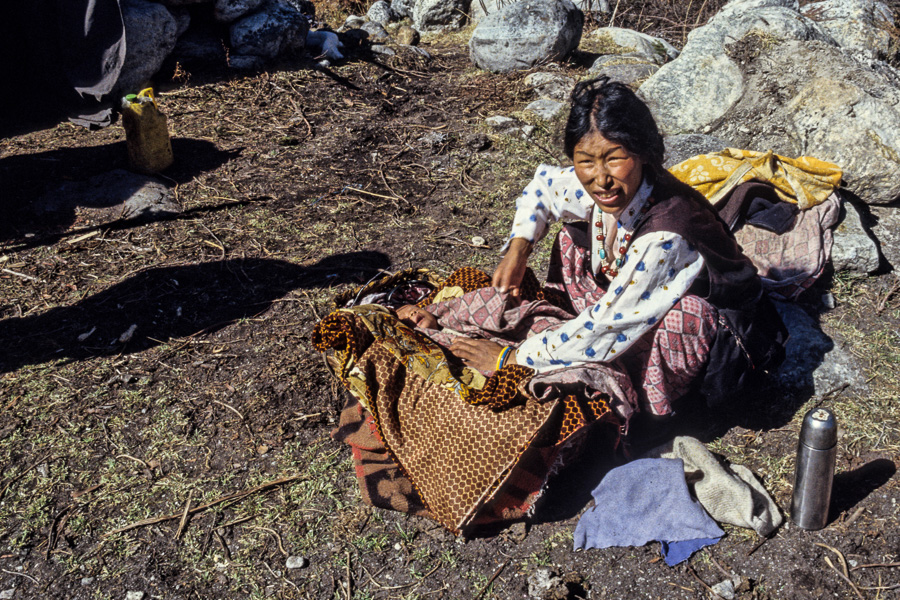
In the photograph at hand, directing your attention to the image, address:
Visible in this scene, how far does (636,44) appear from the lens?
8.70m

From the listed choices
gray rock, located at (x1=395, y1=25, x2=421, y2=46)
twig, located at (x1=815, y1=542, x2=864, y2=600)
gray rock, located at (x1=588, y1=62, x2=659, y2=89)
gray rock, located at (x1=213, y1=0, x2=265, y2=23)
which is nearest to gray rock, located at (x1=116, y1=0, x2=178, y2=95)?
gray rock, located at (x1=213, y1=0, x2=265, y2=23)

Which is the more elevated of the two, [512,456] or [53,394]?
[512,456]

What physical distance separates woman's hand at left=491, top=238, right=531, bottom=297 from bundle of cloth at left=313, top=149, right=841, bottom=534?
0.04 metres

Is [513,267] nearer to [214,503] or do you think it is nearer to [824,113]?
[214,503]

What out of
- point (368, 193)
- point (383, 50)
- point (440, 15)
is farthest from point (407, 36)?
point (368, 193)

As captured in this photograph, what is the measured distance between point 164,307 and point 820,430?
3626 mm

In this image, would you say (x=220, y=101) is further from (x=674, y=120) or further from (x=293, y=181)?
(x=674, y=120)

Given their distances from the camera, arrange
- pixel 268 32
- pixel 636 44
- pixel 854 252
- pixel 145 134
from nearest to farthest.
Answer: pixel 854 252, pixel 145 134, pixel 268 32, pixel 636 44

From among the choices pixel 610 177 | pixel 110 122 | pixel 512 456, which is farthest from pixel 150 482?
pixel 110 122

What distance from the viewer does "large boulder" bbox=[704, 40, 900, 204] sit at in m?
4.37

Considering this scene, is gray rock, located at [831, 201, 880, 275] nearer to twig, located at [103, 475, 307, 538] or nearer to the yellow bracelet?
the yellow bracelet

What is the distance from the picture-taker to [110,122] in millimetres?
6750

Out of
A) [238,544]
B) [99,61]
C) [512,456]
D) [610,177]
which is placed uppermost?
[610,177]

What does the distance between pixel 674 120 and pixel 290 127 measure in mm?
3541
